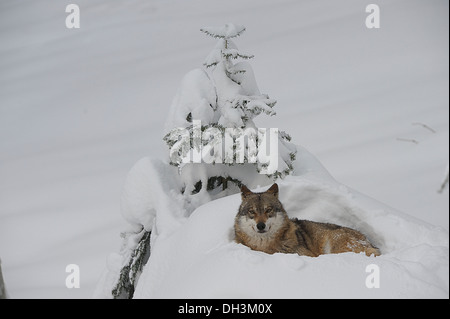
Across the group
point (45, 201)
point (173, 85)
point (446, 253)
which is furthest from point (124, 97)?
point (446, 253)

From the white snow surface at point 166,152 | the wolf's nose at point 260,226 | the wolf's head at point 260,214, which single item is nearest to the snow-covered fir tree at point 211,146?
the white snow surface at point 166,152

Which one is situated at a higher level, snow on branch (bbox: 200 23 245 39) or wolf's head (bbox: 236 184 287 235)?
snow on branch (bbox: 200 23 245 39)

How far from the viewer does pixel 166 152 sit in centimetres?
757

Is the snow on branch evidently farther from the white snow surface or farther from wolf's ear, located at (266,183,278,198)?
wolf's ear, located at (266,183,278,198)

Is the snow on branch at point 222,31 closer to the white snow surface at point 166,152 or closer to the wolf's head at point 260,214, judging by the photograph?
the white snow surface at point 166,152

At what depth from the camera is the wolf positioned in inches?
212

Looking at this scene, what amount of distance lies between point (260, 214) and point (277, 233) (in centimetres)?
34

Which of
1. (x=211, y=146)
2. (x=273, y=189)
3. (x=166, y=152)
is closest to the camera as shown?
(x=273, y=189)

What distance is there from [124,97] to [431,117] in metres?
11.7

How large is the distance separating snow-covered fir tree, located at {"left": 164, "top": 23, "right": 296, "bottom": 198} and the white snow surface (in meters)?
0.47

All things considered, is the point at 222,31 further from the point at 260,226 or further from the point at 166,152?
the point at 260,226

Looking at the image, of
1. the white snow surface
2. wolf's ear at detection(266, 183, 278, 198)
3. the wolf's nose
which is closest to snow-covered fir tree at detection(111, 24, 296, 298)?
the white snow surface

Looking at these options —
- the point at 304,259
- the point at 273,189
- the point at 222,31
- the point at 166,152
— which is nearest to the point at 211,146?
the point at 166,152
